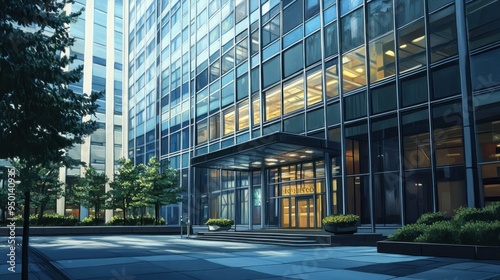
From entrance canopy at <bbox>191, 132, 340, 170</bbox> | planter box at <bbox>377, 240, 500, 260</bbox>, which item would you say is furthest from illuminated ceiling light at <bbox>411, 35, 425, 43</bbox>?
planter box at <bbox>377, 240, 500, 260</bbox>

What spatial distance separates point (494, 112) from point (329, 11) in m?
11.5

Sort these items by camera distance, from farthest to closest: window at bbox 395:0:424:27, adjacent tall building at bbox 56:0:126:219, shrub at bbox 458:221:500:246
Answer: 1. adjacent tall building at bbox 56:0:126:219
2. window at bbox 395:0:424:27
3. shrub at bbox 458:221:500:246

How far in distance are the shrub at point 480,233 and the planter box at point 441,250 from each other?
17.3 inches

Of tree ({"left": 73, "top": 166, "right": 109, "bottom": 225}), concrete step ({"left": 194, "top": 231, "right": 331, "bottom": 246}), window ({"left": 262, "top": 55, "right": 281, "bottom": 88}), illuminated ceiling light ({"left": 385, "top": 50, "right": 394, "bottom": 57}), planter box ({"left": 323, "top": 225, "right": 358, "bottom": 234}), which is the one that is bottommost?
concrete step ({"left": 194, "top": 231, "right": 331, "bottom": 246})

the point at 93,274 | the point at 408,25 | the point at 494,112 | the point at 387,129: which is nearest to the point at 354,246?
the point at 387,129

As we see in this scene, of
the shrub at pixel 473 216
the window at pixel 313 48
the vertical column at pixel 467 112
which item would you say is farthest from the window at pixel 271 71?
the shrub at pixel 473 216

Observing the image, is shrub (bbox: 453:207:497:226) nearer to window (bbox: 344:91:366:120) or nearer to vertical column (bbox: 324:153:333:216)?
window (bbox: 344:91:366:120)

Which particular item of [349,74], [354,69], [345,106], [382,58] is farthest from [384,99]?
[349,74]

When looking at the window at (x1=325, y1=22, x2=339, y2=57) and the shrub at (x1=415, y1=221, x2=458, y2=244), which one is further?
the window at (x1=325, y1=22, x2=339, y2=57)

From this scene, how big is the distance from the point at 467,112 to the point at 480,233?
254 inches

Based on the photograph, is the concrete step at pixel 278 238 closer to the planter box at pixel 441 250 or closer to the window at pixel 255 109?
the planter box at pixel 441 250

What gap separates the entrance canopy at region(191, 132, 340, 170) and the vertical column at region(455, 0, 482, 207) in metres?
7.16

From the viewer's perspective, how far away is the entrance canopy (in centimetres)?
2335

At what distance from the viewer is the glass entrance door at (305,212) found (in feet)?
92.2
